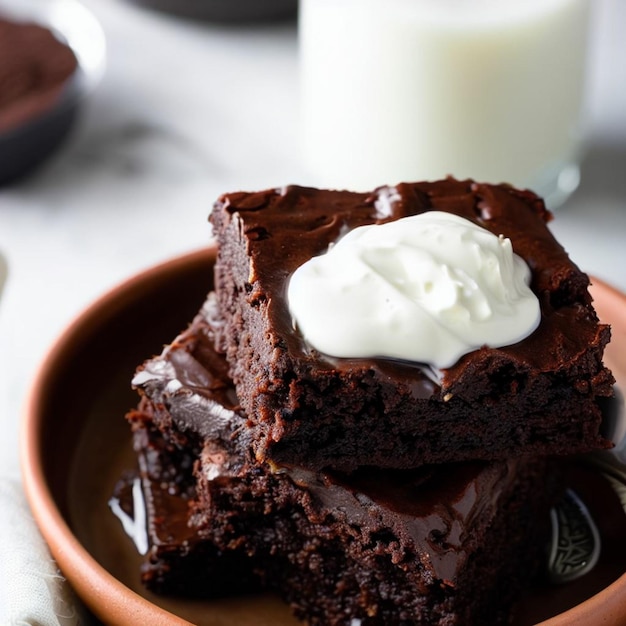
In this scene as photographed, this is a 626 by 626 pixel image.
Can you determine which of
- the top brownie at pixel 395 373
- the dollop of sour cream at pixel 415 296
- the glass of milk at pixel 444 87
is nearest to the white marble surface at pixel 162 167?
the glass of milk at pixel 444 87

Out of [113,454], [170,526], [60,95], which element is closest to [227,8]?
[60,95]

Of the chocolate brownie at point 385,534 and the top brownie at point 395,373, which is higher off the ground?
the top brownie at point 395,373

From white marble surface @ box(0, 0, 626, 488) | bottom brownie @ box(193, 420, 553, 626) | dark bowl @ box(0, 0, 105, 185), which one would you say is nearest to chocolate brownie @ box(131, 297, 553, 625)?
bottom brownie @ box(193, 420, 553, 626)

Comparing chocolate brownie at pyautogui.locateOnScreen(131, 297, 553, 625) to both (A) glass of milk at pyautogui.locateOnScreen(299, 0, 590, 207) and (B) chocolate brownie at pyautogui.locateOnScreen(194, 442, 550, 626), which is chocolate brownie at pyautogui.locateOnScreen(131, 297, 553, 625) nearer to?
(B) chocolate brownie at pyautogui.locateOnScreen(194, 442, 550, 626)

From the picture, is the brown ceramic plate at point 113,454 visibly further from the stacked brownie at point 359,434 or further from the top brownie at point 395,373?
the top brownie at point 395,373

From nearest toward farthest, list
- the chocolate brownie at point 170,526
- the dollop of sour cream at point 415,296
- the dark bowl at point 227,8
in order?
1. the dollop of sour cream at point 415,296
2. the chocolate brownie at point 170,526
3. the dark bowl at point 227,8

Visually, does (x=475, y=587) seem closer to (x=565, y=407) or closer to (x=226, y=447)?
(x=565, y=407)
